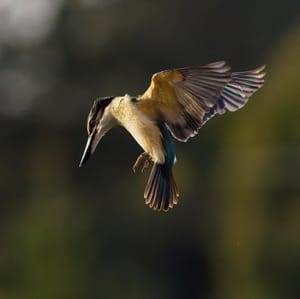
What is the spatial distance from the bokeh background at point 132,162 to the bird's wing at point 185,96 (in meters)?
10.8

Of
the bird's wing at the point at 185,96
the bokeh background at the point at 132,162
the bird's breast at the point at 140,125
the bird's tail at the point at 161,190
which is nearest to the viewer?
the bird's wing at the point at 185,96

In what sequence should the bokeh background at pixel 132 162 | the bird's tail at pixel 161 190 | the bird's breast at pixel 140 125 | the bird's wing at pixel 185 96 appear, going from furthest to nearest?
the bokeh background at pixel 132 162 < the bird's tail at pixel 161 190 < the bird's breast at pixel 140 125 < the bird's wing at pixel 185 96

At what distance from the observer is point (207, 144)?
25.0 metres

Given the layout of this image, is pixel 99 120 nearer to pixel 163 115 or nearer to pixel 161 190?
pixel 163 115

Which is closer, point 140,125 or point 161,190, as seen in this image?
point 140,125

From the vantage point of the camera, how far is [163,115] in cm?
715

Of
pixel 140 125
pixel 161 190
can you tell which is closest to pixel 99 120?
pixel 140 125

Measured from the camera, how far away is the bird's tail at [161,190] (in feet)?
23.6

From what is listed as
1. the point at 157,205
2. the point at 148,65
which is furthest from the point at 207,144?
the point at 157,205

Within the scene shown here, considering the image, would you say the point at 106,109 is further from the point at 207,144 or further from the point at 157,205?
the point at 207,144

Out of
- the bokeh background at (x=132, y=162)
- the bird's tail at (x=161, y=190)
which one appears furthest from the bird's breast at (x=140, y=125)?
the bokeh background at (x=132, y=162)

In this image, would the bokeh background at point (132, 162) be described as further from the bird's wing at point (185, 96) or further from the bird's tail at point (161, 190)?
the bird's wing at point (185, 96)

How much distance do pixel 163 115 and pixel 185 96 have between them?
16cm

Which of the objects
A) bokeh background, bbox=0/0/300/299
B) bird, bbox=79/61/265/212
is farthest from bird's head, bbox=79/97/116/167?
bokeh background, bbox=0/0/300/299
